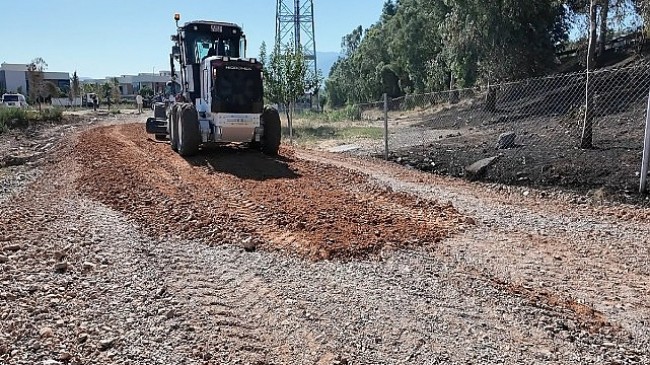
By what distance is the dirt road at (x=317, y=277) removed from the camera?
3543 mm

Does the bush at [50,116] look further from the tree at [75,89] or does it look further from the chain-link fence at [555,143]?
the tree at [75,89]

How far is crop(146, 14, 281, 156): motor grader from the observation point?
10.9 m

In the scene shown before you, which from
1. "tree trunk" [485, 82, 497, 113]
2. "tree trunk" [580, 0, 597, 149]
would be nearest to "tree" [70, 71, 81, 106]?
"tree trunk" [485, 82, 497, 113]

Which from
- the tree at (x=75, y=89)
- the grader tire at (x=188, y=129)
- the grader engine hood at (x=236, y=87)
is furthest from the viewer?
the tree at (x=75, y=89)

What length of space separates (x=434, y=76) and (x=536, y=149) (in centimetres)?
3309

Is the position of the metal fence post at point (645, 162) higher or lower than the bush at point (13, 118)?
lower

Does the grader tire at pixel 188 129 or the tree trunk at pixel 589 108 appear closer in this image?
the tree trunk at pixel 589 108

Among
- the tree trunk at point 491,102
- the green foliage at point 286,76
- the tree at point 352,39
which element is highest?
the tree at point 352,39

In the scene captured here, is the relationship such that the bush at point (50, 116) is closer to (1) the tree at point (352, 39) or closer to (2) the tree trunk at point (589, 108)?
(2) the tree trunk at point (589, 108)

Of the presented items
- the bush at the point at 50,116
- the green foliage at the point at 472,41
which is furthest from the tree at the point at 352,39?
the bush at the point at 50,116

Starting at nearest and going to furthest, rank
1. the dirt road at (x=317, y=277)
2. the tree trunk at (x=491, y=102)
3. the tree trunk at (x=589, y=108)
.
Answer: the dirt road at (x=317, y=277) < the tree trunk at (x=589, y=108) < the tree trunk at (x=491, y=102)

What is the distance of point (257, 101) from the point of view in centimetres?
1120

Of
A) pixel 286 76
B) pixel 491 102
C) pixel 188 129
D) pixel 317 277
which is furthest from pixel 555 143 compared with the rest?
pixel 286 76

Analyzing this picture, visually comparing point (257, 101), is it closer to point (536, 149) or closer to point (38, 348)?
point (536, 149)
